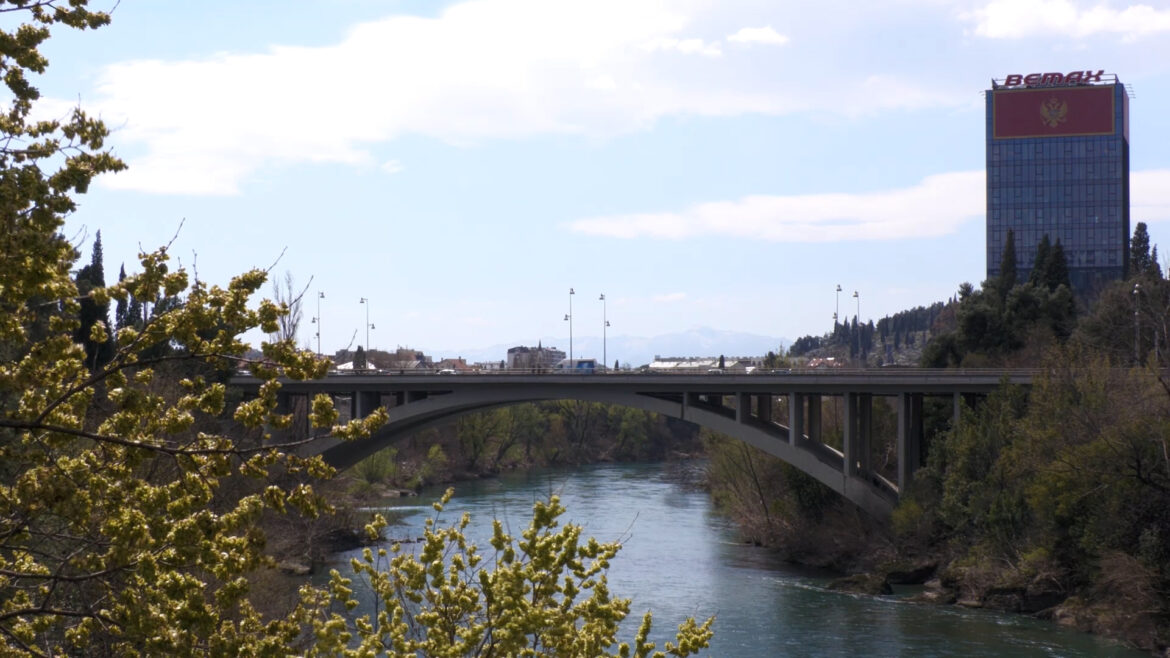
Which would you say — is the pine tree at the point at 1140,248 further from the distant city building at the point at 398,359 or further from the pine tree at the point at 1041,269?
the distant city building at the point at 398,359

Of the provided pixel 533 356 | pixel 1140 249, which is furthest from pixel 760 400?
pixel 533 356

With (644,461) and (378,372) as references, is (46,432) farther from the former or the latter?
(644,461)

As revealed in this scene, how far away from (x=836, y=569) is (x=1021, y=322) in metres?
16.7

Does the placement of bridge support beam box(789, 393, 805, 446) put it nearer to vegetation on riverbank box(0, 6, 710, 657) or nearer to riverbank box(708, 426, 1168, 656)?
riverbank box(708, 426, 1168, 656)

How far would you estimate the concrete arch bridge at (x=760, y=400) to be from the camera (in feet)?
125

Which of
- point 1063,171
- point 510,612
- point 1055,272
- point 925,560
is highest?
point 1063,171

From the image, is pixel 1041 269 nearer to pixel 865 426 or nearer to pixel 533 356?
pixel 865 426

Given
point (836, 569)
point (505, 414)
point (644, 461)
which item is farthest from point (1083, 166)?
point (836, 569)

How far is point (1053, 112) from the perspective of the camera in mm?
99375

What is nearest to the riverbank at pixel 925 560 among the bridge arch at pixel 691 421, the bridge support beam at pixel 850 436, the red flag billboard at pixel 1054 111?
the bridge arch at pixel 691 421

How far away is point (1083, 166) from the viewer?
332 ft

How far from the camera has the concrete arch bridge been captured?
38.1 m

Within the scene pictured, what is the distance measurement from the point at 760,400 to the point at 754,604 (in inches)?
449

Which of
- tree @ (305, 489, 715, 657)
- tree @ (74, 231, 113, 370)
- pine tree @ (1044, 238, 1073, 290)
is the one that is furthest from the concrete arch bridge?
tree @ (305, 489, 715, 657)
